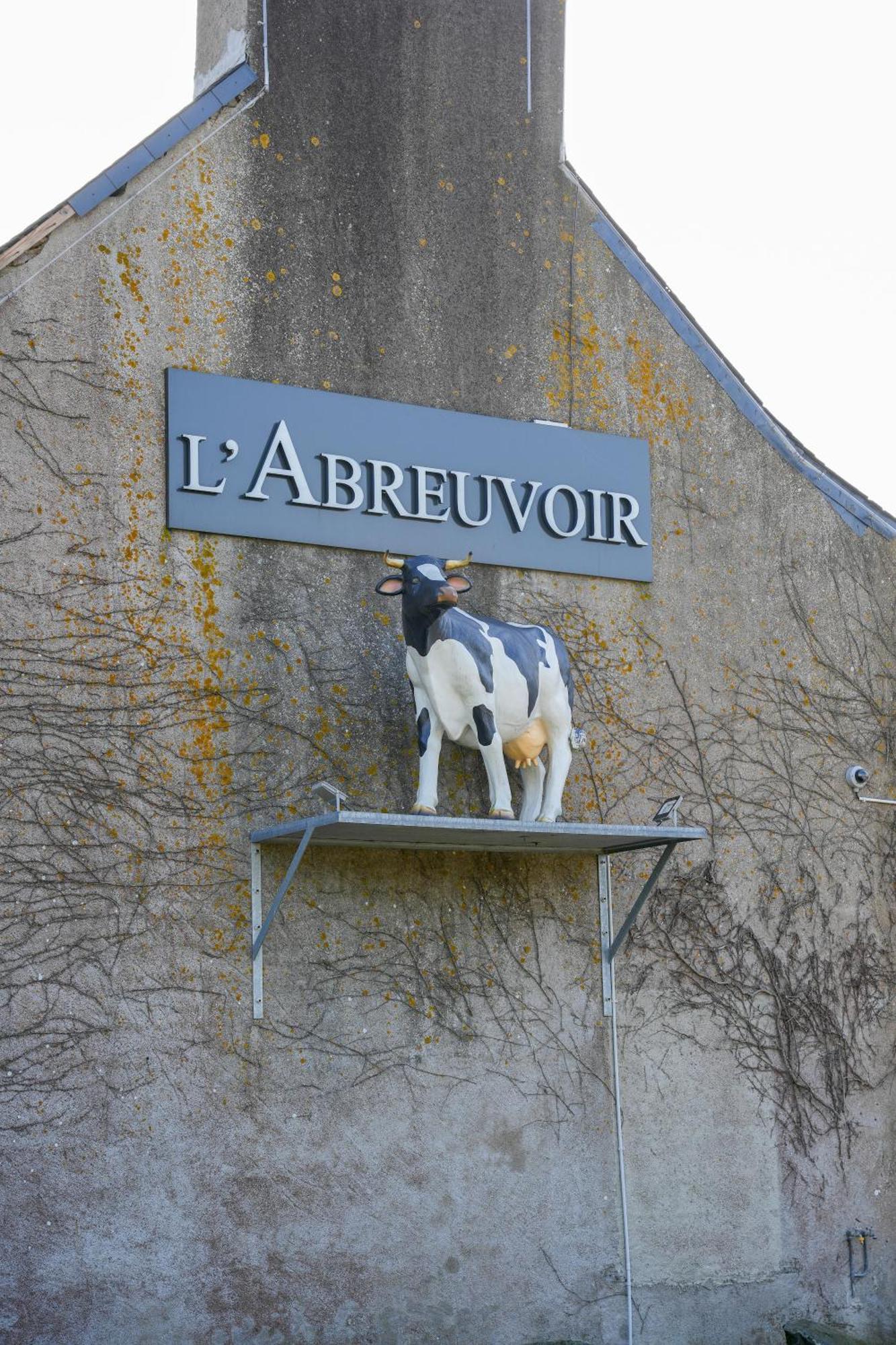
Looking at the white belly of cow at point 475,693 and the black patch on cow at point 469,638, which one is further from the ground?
the black patch on cow at point 469,638

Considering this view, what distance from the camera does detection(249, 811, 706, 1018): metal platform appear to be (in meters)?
7.86

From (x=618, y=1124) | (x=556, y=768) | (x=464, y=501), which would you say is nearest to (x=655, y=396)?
(x=464, y=501)

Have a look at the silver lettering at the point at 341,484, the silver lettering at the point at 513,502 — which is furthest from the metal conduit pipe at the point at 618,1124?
the silver lettering at the point at 341,484

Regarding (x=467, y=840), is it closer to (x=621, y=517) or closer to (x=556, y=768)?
(x=556, y=768)

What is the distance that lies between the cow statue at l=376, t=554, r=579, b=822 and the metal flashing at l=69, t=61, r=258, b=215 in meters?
2.25

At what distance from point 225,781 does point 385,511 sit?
5.51 ft

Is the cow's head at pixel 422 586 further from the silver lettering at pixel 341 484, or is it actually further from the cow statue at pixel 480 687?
the silver lettering at pixel 341 484

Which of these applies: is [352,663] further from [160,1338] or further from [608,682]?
[160,1338]

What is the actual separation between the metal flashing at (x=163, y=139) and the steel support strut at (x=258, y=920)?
10.5ft

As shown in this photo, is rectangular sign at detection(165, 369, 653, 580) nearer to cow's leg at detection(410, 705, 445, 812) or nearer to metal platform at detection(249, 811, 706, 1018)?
cow's leg at detection(410, 705, 445, 812)

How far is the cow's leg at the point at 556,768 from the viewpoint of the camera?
28.4 feet

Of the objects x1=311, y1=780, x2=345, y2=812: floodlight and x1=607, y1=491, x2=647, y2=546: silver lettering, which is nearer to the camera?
x1=311, y1=780, x2=345, y2=812: floodlight

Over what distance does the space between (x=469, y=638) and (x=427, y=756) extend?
0.60 m

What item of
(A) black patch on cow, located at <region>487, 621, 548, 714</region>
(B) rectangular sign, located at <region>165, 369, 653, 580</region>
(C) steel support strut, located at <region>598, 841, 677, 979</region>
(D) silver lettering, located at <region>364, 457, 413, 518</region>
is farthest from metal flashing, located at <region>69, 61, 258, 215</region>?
(C) steel support strut, located at <region>598, 841, 677, 979</region>
